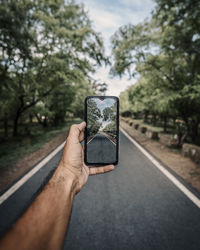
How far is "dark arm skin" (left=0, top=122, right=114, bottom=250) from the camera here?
36.8 inches

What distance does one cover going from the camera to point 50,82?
10.8m

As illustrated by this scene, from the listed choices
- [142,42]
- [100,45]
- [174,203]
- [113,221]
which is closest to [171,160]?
[174,203]

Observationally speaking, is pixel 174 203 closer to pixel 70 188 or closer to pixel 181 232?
pixel 181 232

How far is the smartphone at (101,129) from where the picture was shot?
2.09 m

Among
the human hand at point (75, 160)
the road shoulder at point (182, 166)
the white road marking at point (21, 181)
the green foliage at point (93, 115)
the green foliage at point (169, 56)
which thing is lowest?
the road shoulder at point (182, 166)

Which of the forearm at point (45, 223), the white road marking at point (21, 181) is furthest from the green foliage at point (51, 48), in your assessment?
the forearm at point (45, 223)

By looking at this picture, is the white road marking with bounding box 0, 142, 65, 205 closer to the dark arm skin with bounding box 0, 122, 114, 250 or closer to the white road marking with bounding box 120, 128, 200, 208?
the dark arm skin with bounding box 0, 122, 114, 250

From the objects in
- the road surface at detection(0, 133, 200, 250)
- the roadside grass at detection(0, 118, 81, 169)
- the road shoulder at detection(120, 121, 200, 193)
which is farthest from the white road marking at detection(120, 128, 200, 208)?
the roadside grass at detection(0, 118, 81, 169)

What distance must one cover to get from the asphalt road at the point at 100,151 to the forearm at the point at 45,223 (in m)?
0.70

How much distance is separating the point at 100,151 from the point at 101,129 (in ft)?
1.13

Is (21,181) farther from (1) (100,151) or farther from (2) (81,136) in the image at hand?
(1) (100,151)

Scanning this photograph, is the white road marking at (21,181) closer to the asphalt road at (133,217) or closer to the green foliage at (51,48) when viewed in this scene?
the asphalt road at (133,217)

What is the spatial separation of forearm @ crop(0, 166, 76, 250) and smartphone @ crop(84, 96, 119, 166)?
0.73 m

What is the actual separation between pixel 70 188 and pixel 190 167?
5.03 meters
